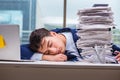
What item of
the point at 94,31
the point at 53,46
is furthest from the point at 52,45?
the point at 94,31

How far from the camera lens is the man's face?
1673mm

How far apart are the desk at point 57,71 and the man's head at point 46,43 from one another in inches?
14.4

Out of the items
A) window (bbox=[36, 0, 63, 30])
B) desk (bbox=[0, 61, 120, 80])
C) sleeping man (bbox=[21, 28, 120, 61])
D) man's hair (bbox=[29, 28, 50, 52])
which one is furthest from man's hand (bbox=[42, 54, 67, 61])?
window (bbox=[36, 0, 63, 30])

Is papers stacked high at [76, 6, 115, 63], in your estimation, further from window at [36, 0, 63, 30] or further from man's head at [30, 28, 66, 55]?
window at [36, 0, 63, 30]

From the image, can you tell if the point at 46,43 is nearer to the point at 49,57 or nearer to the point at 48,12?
the point at 49,57

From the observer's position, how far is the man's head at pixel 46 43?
1.68 m

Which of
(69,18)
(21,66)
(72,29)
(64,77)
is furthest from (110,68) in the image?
(69,18)

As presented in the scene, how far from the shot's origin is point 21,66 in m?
1.29

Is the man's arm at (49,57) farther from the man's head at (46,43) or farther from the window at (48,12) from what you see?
the window at (48,12)

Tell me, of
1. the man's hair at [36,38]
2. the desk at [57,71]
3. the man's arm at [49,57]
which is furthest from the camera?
the man's hair at [36,38]

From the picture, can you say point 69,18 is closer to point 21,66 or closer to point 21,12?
point 21,12

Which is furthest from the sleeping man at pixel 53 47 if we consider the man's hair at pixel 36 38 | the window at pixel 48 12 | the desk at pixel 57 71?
the window at pixel 48 12

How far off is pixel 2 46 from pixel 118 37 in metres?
1.20

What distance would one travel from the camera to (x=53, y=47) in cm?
170
